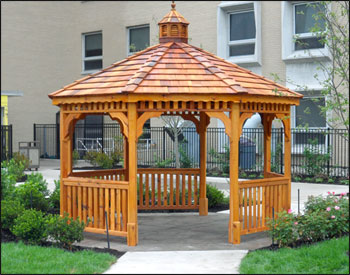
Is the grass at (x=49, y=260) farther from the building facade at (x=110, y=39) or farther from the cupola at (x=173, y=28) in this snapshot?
the building facade at (x=110, y=39)

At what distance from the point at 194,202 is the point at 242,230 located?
323cm

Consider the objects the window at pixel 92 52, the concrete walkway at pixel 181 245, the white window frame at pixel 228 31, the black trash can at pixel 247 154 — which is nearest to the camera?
the concrete walkway at pixel 181 245

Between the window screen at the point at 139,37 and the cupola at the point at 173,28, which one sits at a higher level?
the window screen at the point at 139,37

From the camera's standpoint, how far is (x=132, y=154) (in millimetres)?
9688

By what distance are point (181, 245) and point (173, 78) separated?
2758mm

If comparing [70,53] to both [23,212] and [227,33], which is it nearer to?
[227,33]

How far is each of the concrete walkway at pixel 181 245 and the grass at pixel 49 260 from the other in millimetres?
232

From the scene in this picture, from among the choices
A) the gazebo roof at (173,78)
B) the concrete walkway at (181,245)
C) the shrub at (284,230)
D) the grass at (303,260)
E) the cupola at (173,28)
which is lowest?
the concrete walkway at (181,245)

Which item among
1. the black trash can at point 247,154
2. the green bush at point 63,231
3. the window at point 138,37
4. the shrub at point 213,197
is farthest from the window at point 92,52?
the green bush at point 63,231

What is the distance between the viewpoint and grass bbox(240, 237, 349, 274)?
746cm

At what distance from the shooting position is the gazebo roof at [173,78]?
9695mm

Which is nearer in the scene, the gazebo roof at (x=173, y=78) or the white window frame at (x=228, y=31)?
the gazebo roof at (x=173, y=78)

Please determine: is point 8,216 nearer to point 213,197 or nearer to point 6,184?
point 6,184

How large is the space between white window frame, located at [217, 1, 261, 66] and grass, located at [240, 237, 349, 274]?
1688 cm
